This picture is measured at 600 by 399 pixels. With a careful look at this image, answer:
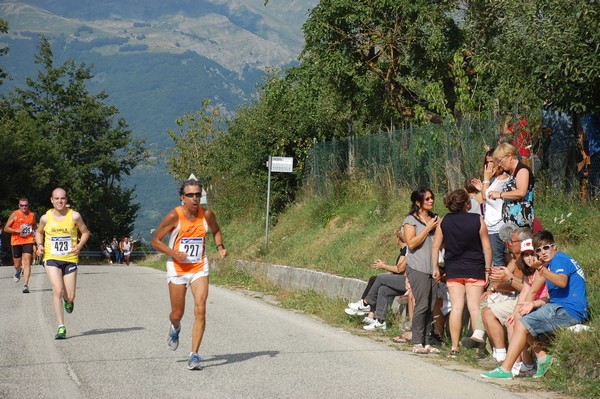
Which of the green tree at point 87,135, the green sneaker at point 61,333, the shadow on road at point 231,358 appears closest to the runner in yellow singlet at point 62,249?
the green sneaker at point 61,333

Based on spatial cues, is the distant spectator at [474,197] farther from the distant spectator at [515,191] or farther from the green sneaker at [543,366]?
the green sneaker at [543,366]

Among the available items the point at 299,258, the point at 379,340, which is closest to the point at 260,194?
the point at 299,258

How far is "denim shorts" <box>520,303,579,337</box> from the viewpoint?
30.0 ft

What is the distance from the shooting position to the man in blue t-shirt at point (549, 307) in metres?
9.16

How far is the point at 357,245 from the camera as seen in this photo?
68.9 feet

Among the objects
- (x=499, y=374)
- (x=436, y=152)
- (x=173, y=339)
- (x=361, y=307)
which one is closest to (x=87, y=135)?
(x=436, y=152)

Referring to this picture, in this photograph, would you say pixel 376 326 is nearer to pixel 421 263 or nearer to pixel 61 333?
pixel 421 263

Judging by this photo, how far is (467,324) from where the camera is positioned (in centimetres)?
1195

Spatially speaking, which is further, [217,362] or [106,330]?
[106,330]

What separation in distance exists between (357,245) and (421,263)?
29.7 ft

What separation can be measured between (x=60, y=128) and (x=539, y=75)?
265 feet

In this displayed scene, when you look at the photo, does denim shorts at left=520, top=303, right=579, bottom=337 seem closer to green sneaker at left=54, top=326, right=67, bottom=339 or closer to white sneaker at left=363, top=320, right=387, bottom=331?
white sneaker at left=363, top=320, right=387, bottom=331

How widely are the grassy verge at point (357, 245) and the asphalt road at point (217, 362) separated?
0.57 metres

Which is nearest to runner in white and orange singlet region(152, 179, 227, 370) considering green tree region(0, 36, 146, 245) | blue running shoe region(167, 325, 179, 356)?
blue running shoe region(167, 325, 179, 356)
